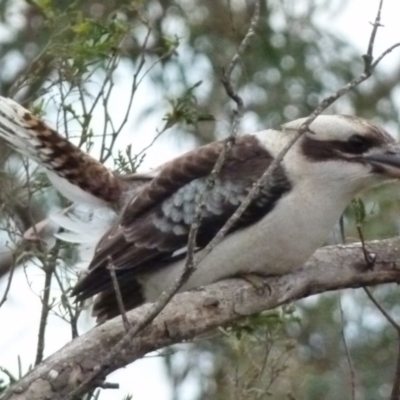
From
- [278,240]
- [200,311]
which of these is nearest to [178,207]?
[278,240]

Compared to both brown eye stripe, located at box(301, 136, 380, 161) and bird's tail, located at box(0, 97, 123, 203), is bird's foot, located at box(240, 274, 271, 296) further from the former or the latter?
bird's tail, located at box(0, 97, 123, 203)

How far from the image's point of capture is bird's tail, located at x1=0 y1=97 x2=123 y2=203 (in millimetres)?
4805

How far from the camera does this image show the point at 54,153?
485 cm

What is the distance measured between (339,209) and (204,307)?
709mm

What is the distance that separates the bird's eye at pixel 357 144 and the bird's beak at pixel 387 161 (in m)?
0.05

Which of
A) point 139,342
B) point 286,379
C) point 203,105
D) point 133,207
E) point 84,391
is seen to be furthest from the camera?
point 203,105

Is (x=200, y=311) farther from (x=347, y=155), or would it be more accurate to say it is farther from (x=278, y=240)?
(x=347, y=155)

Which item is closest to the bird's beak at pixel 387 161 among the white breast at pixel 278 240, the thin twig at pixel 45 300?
the white breast at pixel 278 240

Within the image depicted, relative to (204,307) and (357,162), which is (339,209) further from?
(204,307)

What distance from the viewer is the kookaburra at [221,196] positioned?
4.52 meters

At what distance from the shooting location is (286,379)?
6676 millimetres

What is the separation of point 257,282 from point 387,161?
61 cm

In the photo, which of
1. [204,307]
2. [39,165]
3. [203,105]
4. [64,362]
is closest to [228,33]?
[203,105]

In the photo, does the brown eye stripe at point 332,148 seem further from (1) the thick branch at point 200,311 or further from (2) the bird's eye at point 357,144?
(1) the thick branch at point 200,311
